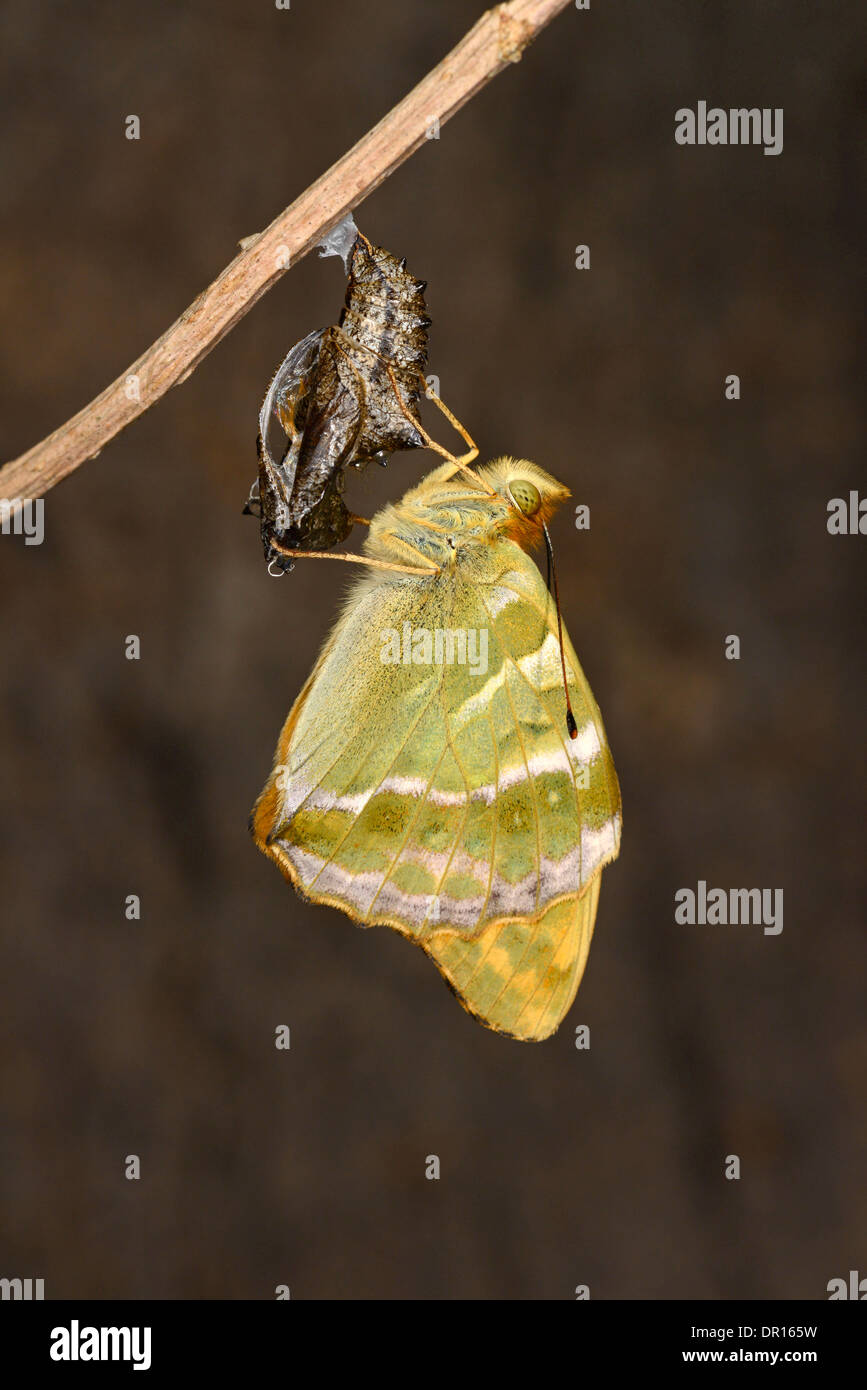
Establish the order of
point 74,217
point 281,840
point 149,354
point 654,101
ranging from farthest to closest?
point 654,101 < point 74,217 < point 281,840 < point 149,354

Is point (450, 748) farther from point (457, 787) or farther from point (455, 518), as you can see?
point (455, 518)

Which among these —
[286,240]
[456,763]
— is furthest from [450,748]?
[286,240]

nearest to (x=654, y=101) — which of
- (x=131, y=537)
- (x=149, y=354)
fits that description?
(x=131, y=537)

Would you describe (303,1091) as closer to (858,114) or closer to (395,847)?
(395,847)

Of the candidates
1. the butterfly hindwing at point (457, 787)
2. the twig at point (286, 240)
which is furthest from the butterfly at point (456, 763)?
the twig at point (286, 240)

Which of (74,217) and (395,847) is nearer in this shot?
(395,847)

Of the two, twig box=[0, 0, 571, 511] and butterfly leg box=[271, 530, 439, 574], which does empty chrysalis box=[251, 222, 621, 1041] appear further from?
twig box=[0, 0, 571, 511]
